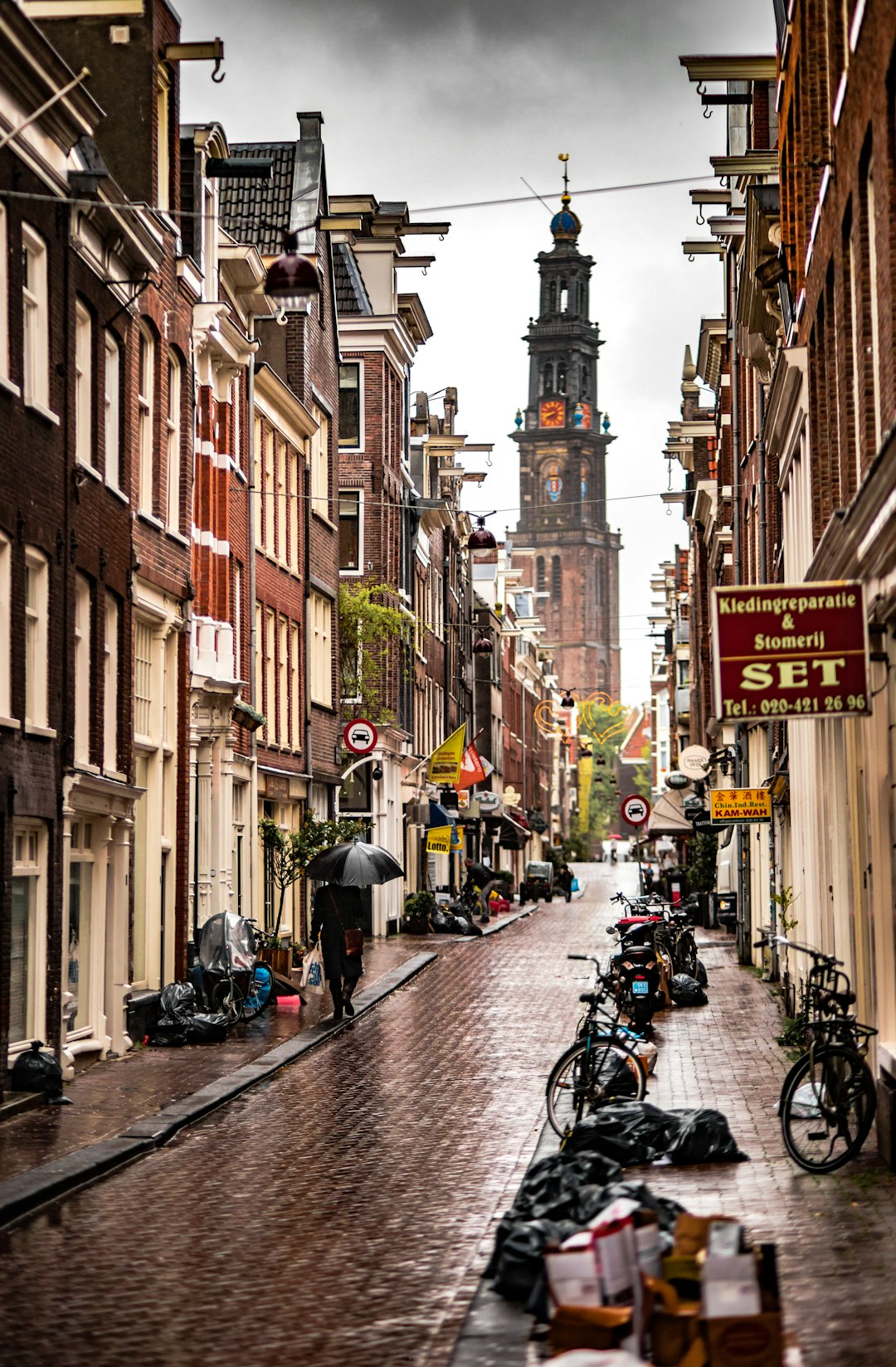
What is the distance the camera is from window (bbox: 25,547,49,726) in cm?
1712

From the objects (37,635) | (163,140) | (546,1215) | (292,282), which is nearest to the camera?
(546,1215)

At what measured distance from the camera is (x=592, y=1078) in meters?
14.5

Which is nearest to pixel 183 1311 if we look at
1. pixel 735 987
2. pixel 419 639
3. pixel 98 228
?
pixel 98 228

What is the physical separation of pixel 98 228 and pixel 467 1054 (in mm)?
8918

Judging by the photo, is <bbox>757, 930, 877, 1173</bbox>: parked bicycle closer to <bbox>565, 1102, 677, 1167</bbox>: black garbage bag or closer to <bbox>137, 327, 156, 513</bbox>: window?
<bbox>565, 1102, 677, 1167</bbox>: black garbage bag

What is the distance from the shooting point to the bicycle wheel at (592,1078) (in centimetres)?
1427

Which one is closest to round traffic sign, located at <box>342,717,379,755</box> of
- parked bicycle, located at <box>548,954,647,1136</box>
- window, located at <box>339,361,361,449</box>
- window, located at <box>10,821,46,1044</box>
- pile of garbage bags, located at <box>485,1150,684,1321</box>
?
window, located at <box>339,361,361,449</box>

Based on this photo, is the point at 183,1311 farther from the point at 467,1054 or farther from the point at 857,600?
the point at 467,1054

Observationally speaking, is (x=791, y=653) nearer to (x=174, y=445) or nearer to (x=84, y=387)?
(x=84, y=387)

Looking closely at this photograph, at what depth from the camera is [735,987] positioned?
28.5 metres

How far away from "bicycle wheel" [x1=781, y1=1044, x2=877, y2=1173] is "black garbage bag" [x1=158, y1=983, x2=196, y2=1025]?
1005 cm

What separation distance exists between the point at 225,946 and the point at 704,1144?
1077cm

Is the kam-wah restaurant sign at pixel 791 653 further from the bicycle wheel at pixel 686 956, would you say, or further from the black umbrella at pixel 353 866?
the bicycle wheel at pixel 686 956

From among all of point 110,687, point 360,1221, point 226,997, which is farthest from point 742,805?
point 360,1221
